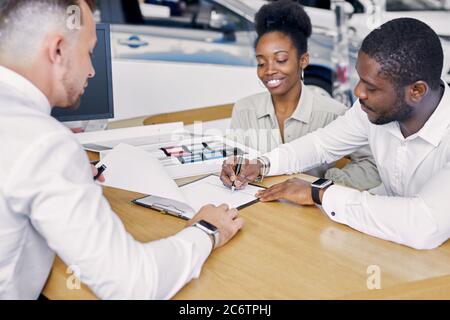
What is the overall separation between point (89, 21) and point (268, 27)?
1435 mm

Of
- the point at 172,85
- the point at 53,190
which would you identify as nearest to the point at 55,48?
the point at 53,190

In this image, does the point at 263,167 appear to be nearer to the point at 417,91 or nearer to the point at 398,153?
the point at 398,153

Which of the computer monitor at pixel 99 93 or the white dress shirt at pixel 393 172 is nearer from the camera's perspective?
the white dress shirt at pixel 393 172

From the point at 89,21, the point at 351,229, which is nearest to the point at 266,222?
the point at 351,229

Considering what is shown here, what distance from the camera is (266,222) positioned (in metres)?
1.37

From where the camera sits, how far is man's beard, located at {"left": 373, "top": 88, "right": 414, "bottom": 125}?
4.84ft

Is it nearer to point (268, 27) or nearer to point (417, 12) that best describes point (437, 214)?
point (268, 27)

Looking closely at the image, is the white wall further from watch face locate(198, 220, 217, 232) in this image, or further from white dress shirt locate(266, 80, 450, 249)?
watch face locate(198, 220, 217, 232)

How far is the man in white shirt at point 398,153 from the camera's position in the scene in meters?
1.25

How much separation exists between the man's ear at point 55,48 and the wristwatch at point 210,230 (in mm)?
490

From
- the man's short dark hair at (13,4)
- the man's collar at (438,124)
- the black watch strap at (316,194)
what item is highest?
the man's short dark hair at (13,4)

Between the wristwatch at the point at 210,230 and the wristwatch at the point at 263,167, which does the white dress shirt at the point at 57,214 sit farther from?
the wristwatch at the point at 263,167

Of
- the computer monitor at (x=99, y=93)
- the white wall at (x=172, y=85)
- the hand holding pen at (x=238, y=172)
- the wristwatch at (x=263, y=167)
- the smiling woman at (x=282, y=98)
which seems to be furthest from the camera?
the white wall at (x=172, y=85)

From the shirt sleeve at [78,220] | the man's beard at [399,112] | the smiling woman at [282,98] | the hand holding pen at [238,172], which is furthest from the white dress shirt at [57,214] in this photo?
the smiling woman at [282,98]
